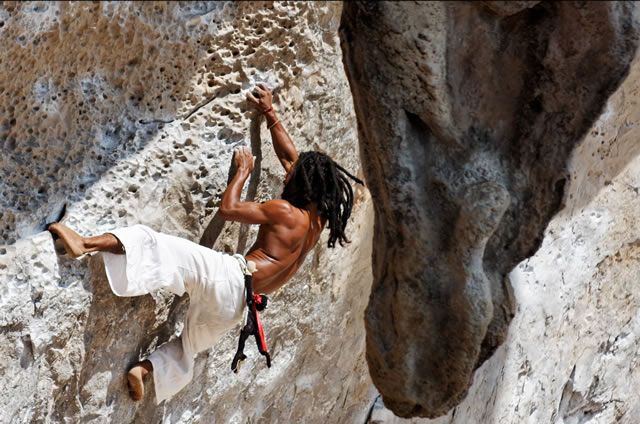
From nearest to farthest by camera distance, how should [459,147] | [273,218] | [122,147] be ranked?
[459,147] < [122,147] < [273,218]

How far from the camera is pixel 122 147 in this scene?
9.19 ft

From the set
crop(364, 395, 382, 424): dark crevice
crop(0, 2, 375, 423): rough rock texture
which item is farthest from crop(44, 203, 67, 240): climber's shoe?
crop(364, 395, 382, 424): dark crevice

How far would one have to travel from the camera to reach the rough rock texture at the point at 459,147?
2.15 metres

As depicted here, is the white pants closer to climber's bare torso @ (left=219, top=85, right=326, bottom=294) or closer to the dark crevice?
climber's bare torso @ (left=219, top=85, right=326, bottom=294)

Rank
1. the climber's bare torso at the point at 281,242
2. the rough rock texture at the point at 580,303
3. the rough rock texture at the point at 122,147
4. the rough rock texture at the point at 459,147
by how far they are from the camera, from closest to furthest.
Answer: the rough rock texture at the point at 459,147, the rough rock texture at the point at 122,147, the climber's bare torso at the point at 281,242, the rough rock texture at the point at 580,303

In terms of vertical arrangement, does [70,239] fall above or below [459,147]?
below

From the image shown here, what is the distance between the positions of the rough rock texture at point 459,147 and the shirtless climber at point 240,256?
685 mm

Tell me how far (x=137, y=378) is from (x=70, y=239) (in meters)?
0.55

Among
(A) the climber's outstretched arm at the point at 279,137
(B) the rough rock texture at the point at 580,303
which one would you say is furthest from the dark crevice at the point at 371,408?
(A) the climber's outstretched arm at the point at 279,137

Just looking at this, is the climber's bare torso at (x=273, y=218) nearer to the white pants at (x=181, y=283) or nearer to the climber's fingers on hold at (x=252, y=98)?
the climber's fingers on hold at (x=252, y=98)

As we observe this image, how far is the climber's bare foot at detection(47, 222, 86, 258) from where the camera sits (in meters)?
2.63

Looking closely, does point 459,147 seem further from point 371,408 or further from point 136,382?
point 371,408

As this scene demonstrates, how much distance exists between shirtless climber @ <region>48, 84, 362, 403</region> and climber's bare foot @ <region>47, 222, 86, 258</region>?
0.61 ft

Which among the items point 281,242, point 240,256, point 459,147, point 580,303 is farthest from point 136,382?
point 580,303
